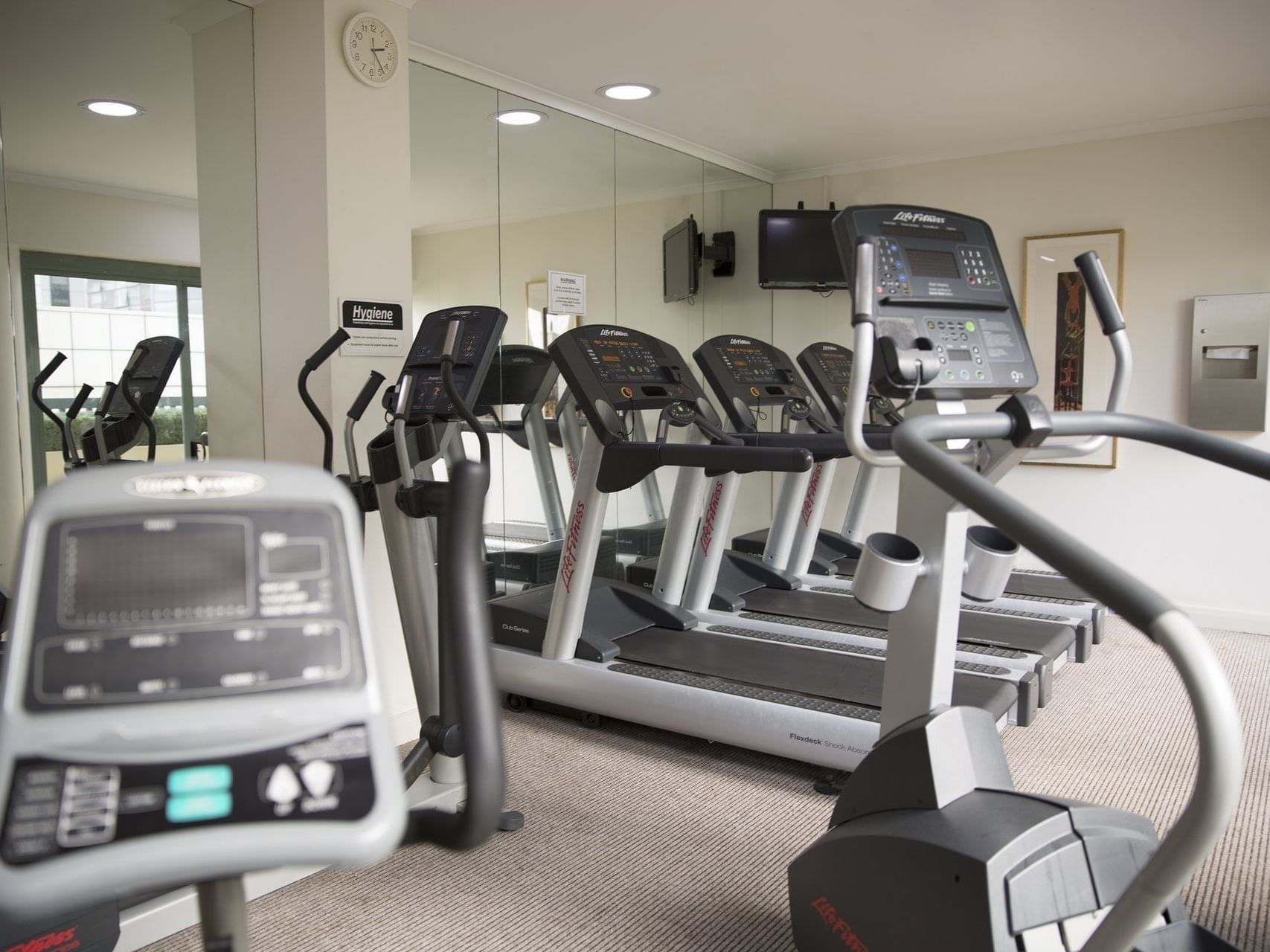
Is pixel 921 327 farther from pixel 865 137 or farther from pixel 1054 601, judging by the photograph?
pixel 865 137

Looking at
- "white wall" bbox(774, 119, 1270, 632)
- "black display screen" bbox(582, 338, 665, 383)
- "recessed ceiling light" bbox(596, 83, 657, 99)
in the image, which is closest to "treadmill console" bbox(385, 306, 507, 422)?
"black display screen" bbox(582, 338, 665, 383)

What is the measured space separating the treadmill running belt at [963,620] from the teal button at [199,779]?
10.5 ft

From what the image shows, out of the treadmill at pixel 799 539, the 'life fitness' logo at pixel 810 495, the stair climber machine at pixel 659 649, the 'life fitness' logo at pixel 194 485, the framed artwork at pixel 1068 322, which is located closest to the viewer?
the 'life fitness' logo at pixel 194 485

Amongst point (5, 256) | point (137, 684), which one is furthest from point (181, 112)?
point (137, 684)

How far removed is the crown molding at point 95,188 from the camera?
8.43ft

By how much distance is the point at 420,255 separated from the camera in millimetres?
3775

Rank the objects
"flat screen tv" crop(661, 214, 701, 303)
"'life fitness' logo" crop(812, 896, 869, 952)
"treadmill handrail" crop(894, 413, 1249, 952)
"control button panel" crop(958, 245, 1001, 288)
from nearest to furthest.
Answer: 1. "treadmill handrail" crop(894, 413, 1249, 952)
2. "'life fitness' logo" crop(812, 896, 869, 952)
3. "control button panel" crop(958, 245, 1001, 288)
4. "flat screen tv" crop(661, 214, 701, 303)

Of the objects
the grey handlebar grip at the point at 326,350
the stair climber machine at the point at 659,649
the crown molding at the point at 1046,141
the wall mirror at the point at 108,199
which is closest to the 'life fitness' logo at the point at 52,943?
the wall mirror at the point at 108,199

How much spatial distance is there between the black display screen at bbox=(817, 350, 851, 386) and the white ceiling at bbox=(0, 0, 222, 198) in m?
2.97

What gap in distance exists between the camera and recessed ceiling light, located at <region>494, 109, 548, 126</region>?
418 cm

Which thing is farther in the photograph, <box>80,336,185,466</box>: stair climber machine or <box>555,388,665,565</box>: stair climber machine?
<box>555,388,665,565</box>: stair climber machine

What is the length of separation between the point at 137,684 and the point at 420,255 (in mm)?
3284

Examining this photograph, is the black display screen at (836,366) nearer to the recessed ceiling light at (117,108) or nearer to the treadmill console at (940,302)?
the treadmill console at (940,302)

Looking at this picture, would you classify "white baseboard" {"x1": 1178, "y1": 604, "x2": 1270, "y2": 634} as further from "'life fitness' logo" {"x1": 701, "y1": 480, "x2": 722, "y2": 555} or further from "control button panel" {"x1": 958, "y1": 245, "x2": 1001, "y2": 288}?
"control button panel" {"x1": 958, "y1": 245, "x2": 1001, "y2": 288}
